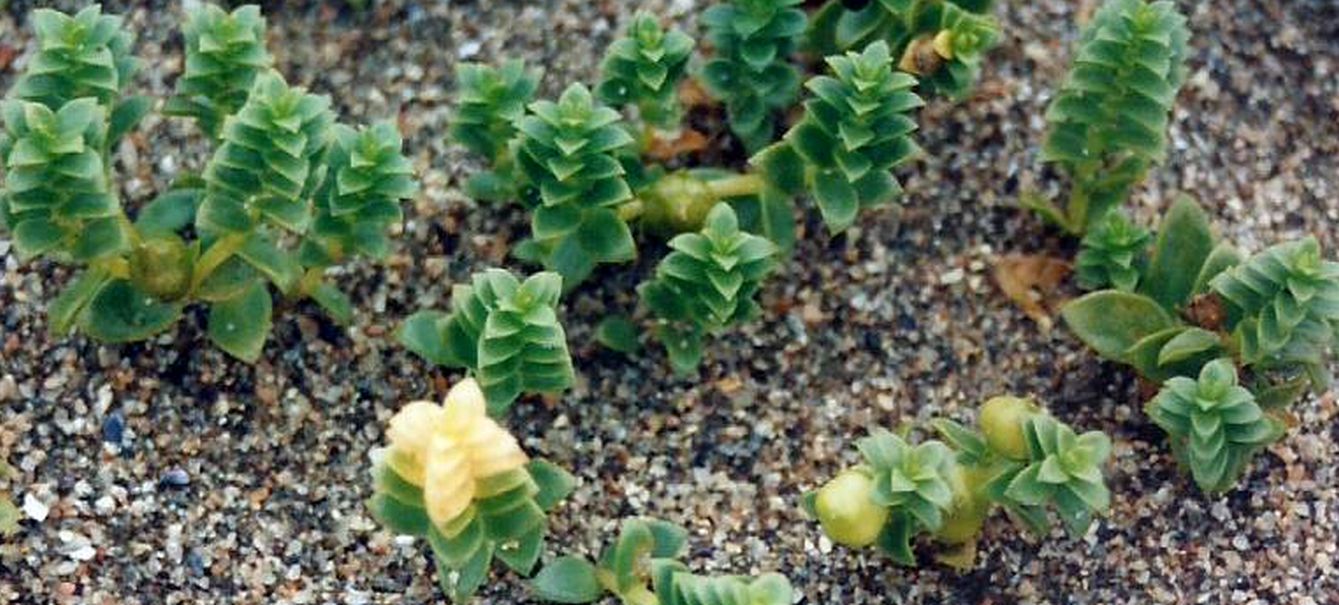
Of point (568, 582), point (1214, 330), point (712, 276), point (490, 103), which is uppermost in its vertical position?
point (490, 103)

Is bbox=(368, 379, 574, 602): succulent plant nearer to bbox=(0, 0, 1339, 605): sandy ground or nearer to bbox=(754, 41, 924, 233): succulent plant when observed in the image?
bbox=(0, 0, 1339, 605): sandy ground

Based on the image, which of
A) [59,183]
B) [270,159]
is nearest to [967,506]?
[270,159]

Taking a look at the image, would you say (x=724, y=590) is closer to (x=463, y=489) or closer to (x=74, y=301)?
(x=463, y=489)

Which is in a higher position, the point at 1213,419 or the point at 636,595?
the point at 1213,419

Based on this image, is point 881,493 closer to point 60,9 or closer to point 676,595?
point 676,595

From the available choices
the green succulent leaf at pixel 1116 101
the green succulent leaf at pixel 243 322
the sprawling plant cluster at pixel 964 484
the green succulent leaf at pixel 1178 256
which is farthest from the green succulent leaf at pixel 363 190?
the green succulent leaf at pixel 1178 256

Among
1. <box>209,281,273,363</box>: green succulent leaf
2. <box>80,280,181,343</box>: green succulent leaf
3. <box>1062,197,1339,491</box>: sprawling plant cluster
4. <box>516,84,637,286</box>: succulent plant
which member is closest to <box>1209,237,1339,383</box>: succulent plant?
<box>1062,197,1339,491</box>: sprawling plant cluster

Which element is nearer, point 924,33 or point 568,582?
point 568,582
